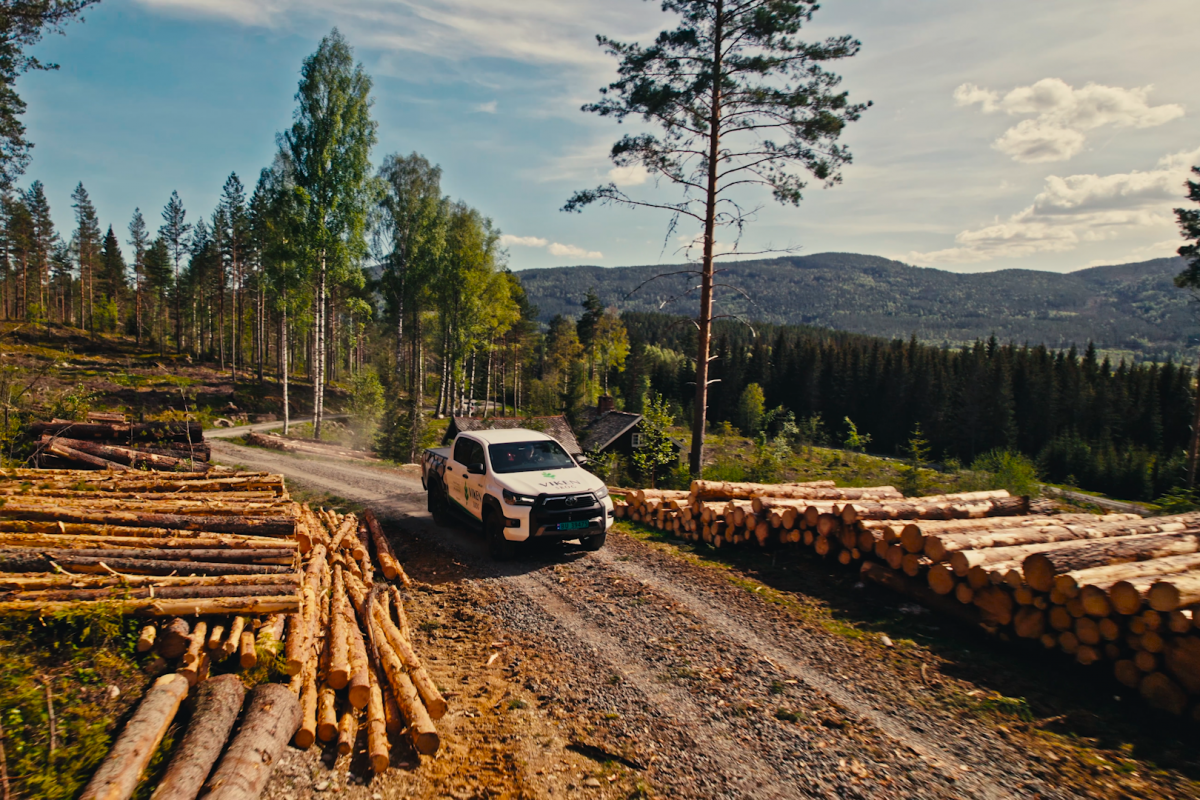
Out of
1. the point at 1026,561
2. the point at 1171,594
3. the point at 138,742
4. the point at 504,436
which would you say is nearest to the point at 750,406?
the point at 504,436

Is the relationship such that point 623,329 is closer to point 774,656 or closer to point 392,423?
point 392,423

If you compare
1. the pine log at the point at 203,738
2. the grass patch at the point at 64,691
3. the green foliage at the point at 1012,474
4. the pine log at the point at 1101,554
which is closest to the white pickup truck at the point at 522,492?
the pine log at the point at 203,738

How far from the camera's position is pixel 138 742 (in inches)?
147

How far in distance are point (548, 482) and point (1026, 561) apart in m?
6.34

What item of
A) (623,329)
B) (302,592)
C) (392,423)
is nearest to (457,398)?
(392,423)

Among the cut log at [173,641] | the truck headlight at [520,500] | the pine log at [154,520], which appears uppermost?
the pine log at [154,520]

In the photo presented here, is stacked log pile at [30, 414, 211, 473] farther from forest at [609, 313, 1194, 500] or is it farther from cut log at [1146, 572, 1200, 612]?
forest at [609, 313, 1194, 500]

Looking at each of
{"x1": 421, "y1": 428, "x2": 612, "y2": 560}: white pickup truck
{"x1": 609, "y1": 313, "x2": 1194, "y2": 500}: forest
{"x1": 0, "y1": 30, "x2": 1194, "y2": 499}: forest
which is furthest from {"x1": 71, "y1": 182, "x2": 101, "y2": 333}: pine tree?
{"x1": 421, "y1": 428, "x2": 612, "y2": 560}: white pickup truck

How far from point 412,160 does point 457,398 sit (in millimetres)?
18639

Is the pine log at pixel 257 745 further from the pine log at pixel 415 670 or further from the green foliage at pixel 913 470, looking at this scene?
the green foliage at pixel 913 470

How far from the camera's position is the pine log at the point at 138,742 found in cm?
336

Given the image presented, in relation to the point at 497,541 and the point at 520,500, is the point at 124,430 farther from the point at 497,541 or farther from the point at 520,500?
the point at 520,500

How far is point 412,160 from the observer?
33.8 meters

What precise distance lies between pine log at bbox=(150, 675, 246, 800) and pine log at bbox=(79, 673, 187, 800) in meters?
0.14
